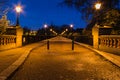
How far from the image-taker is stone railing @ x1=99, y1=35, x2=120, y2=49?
21688 millimetres

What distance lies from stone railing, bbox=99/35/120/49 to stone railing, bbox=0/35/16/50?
28.0ft

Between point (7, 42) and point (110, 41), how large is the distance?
9.11 meters

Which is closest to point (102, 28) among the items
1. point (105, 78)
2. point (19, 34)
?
point (19, 34)

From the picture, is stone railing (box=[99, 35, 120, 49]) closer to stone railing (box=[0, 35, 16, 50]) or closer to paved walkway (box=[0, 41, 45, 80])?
paved walkway (box=[0, 41, 45, 80])

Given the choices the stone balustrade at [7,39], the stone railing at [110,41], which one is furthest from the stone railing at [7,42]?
the stone railing at [110,41]

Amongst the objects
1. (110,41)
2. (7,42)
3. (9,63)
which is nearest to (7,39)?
(7,42)

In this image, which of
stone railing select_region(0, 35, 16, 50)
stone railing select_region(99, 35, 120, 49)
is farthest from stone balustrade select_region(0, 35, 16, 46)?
stone railing select_region(99, 35, 120, 49)

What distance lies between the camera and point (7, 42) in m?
26.0

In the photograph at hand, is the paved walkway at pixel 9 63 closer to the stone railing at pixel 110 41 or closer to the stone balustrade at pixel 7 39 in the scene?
the stone balustrade at pixel 7 39

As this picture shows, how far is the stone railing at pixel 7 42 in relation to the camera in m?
24.1

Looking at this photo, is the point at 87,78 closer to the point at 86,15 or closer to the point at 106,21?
the point at 106,21

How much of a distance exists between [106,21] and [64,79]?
23.0 m

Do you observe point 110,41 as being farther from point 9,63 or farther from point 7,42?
point 9,63

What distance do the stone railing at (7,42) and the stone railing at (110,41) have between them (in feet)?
28.0
